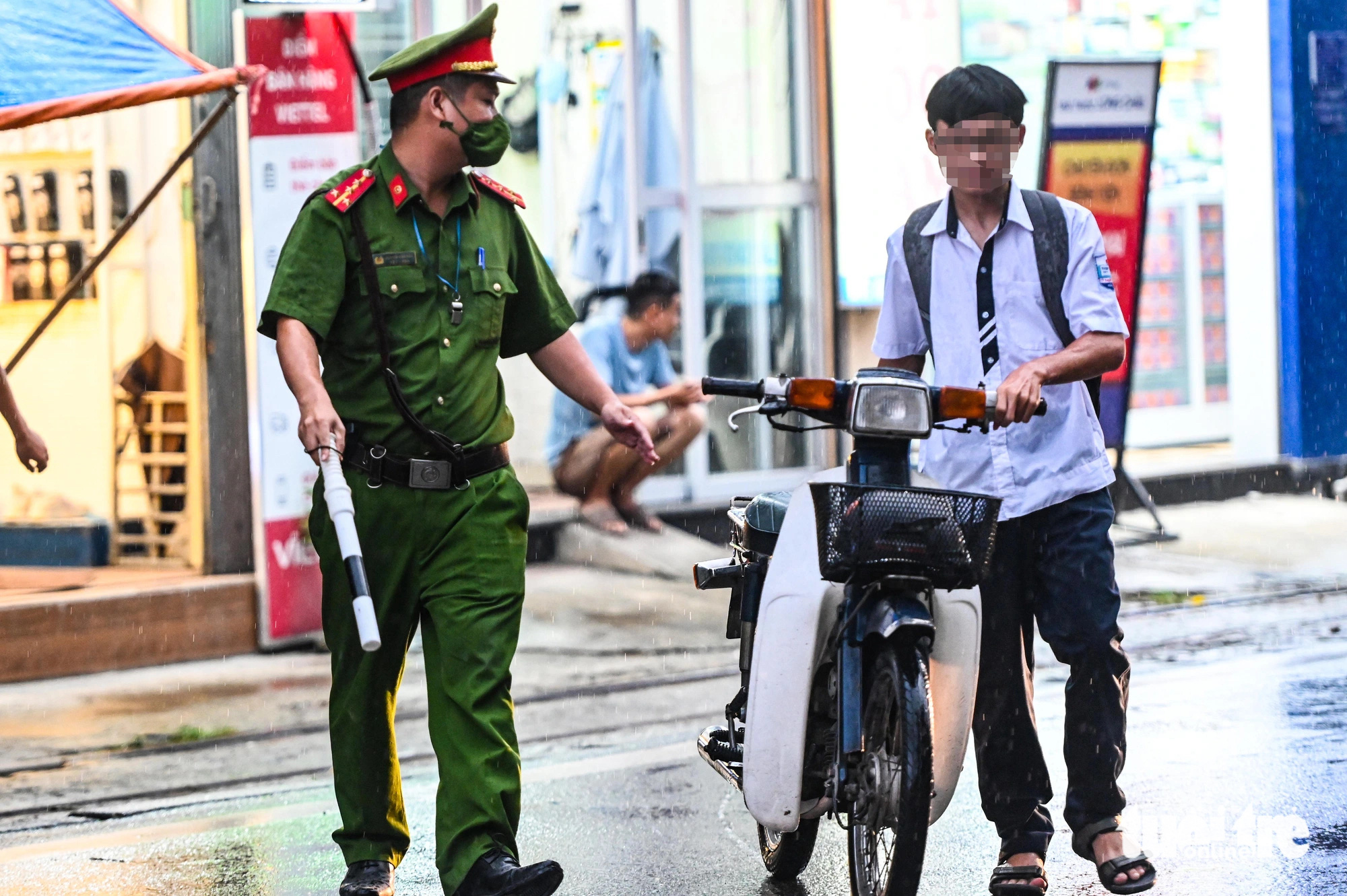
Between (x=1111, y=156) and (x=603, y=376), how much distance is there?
305 cm

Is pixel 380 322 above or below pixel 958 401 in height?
above

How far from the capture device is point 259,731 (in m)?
6.85

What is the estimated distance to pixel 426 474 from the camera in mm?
4195

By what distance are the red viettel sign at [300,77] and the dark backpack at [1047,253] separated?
4552 mm

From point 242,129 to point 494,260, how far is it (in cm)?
434

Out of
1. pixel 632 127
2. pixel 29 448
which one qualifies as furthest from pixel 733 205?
pixel 29 448

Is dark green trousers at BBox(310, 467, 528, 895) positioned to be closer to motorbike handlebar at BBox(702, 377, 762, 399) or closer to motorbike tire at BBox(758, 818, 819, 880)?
motorbike handlebar at BBox(702, 377, 762, 399)

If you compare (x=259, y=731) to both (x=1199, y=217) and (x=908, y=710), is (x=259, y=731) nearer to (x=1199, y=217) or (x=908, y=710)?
(x=908, y=710)

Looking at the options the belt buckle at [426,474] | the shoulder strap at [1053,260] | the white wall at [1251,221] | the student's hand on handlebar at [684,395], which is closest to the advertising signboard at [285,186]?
the student's hand on handlebar at [684,395]

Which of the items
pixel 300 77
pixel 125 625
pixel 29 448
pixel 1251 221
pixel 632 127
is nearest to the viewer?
pixel 29 448

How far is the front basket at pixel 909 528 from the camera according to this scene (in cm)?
380

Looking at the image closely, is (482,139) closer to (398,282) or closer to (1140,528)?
(398,282)

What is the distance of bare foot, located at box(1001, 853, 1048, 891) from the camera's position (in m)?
4.33

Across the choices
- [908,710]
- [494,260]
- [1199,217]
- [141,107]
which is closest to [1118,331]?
[908,710]
